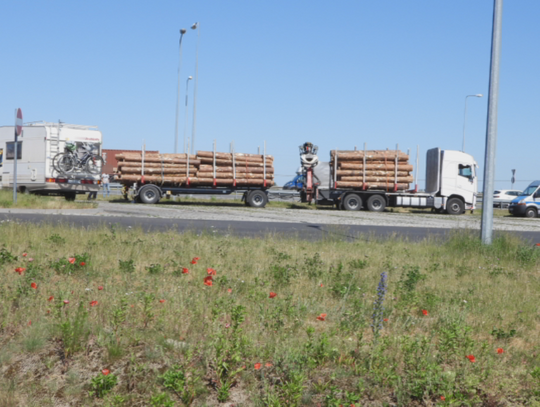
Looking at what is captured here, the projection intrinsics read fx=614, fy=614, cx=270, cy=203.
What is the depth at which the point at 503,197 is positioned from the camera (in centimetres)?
4747

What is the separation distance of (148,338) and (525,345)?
3004 mm

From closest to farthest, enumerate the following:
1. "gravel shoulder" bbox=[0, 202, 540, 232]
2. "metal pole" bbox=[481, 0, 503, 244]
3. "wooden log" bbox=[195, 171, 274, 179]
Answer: "metal pole" bbox=[481, 0, 503, 244] → "gravel shoulder" bbox=[0, 202, 540, 232] → "wooden log" bbox=[195, 171, 274, 179]

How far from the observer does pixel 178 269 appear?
728cm

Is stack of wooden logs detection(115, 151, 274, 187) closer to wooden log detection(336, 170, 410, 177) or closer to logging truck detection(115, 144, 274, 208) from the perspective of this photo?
logging truck detection(115, 144, 274, 208)

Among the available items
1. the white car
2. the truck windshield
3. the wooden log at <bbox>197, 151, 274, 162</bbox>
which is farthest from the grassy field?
the white car

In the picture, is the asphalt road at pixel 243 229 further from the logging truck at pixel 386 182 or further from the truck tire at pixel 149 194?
the logging truck at pixel 386 182

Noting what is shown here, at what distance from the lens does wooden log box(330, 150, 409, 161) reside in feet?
98.3

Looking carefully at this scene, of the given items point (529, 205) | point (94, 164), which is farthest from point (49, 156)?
point (529, 205)

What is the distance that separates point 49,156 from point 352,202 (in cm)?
1401

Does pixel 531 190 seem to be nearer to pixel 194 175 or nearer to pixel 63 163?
pixel 194 175

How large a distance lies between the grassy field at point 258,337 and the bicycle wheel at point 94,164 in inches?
761

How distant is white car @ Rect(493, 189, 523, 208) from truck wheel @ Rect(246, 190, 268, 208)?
23442 mm

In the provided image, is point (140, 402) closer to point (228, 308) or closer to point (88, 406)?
point (88, 406)

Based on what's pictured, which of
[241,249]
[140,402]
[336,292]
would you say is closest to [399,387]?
[140,402]
